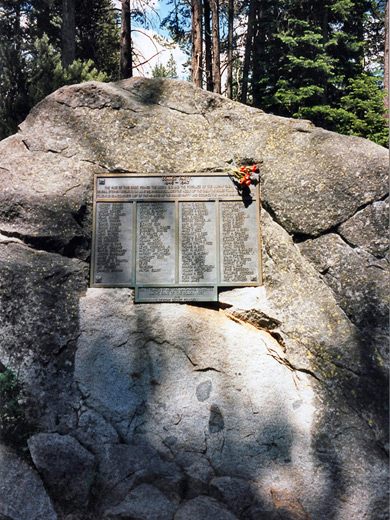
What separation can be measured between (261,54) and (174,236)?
1231cm

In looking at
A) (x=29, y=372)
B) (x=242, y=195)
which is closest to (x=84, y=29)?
(x=242, y=195)

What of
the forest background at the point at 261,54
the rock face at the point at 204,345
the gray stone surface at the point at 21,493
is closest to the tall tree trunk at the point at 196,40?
the forest background at the point at 261,54

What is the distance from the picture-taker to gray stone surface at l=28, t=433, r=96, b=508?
402 cm

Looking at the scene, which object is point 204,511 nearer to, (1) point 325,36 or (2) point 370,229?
(2) point 370,229

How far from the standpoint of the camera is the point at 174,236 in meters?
4.98

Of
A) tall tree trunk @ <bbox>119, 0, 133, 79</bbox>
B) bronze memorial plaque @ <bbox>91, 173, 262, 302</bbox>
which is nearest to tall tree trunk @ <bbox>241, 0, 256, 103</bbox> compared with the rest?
tall tree trunk @ <bbox>119, 0, 133, 79</bbox>

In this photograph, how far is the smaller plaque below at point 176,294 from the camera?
479 centimetres

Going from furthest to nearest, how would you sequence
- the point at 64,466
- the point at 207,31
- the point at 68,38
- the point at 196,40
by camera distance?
1. the point at 207,31
2. the point at 68,38
3. the point at 196,40
4. the point at 64,466

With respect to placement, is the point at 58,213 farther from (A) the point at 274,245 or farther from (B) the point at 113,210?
(A) the point at 274,245

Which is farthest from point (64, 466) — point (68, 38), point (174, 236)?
point (68, 38)

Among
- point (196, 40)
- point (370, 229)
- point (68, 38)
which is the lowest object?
point (370, 229)

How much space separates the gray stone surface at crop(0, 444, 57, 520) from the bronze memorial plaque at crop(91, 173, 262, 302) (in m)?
1.87

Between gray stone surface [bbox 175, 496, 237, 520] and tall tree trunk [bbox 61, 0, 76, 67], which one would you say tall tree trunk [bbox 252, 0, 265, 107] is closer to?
tall tree trunk [bbox 61, 0, 76, 67]

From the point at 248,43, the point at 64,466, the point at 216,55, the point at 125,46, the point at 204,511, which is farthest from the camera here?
the point at 248,43
